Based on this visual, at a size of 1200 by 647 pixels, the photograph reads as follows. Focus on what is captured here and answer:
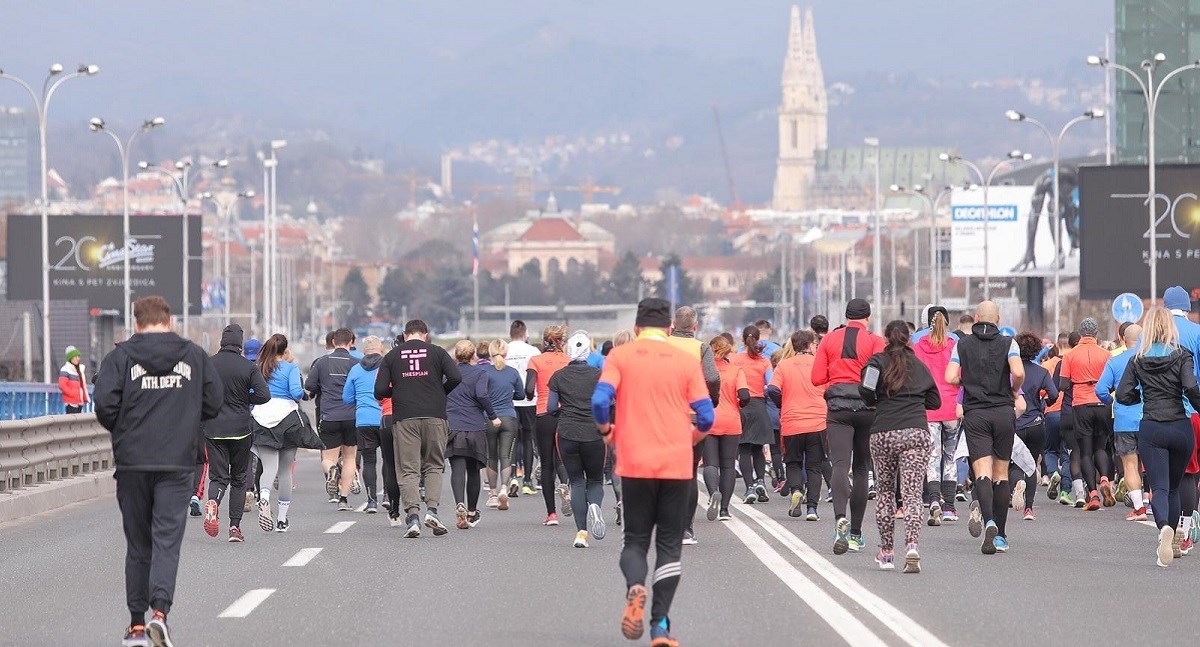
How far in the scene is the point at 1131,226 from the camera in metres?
53.1

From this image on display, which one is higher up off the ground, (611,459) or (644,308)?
(644,308)

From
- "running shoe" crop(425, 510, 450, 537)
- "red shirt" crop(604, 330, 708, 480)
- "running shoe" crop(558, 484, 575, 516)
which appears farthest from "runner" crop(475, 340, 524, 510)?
"red shirt" crop(604, 330, 708, 480)

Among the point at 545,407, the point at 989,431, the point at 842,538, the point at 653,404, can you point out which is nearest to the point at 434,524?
the point at 545,407

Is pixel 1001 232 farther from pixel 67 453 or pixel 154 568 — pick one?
pixel 154 568

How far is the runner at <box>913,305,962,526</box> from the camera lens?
708 inches

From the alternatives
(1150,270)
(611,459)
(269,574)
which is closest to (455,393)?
(611,459)

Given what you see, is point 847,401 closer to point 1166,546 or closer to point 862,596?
point 1166,546

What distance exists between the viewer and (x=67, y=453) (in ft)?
79.9

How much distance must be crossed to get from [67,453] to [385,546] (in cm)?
866

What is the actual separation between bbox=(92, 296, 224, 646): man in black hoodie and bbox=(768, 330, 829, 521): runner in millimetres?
9206

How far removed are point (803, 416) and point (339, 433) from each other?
4.70 metres

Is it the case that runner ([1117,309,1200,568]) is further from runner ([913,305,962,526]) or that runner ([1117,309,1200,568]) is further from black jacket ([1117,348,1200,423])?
runner ([913,305,962,526])

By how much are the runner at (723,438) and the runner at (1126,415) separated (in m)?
3.33

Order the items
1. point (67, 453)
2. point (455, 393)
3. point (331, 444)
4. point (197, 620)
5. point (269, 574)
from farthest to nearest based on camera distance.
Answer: point (67, 453) < point (331, 444) < point (455, 393) < point (269, 574) < point (197, 620)
